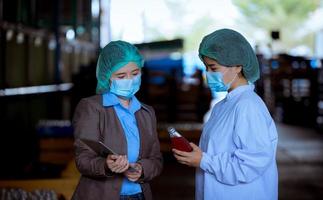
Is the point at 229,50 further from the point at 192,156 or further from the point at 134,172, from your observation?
the point at 134,172

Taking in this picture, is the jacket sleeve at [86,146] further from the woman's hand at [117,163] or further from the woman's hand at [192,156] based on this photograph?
the woman's hand at [192,156]

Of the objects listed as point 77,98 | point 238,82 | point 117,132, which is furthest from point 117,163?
point 77,98

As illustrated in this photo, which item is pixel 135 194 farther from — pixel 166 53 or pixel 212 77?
pixel 166 53

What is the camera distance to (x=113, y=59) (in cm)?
223

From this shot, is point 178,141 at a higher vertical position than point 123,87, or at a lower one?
lower

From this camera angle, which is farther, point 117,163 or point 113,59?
point 113,59

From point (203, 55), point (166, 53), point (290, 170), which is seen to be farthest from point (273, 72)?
point (203, 55)

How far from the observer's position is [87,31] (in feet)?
41.9

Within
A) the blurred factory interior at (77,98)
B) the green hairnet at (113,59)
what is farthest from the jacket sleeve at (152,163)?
the blurred factory interior at (77,98)

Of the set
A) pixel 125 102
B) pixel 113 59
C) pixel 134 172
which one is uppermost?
pixel 113 59

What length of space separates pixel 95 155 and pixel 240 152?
545 mm

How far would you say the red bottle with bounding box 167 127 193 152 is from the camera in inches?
84.4

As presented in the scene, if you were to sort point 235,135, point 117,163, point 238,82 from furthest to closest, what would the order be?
point 238,82, point 235,135, point 117,163

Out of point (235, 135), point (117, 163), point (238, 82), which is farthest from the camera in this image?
point (238, 82)
